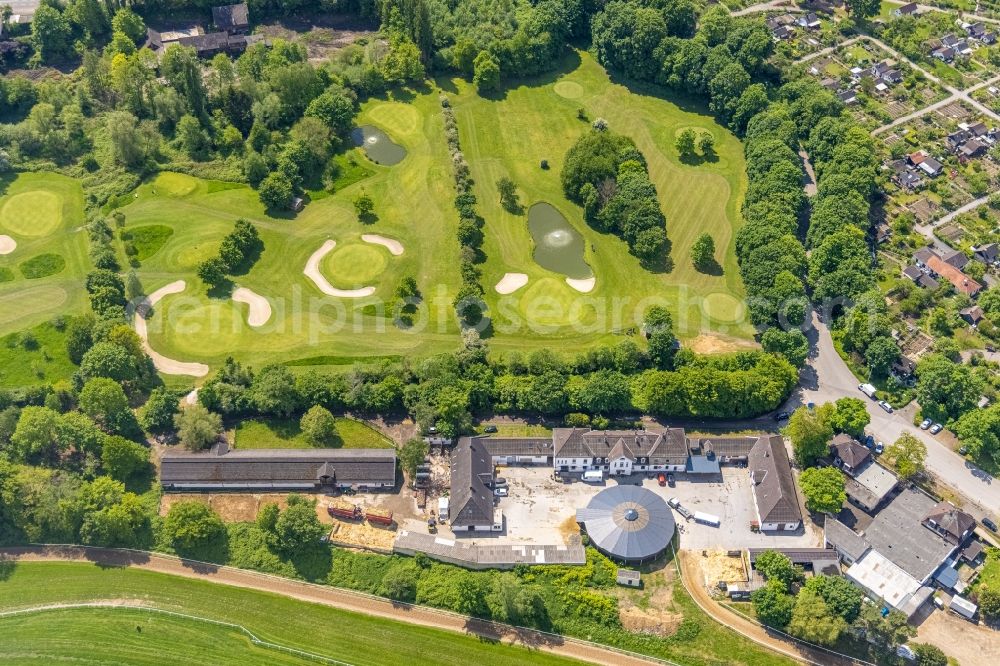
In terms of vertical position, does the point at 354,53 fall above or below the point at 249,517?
above

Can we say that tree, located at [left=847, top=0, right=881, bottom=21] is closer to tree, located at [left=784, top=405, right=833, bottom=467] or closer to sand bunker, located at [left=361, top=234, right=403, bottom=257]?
tree, located at [left=784, top=405, right=833, bottom=467]

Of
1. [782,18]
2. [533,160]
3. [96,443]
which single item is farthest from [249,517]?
[782,18]

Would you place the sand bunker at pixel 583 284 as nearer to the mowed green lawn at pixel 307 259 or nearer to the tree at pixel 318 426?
the mowed green lawn at pixel 307 259

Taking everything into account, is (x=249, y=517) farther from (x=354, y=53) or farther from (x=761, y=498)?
(x=354, y=53)

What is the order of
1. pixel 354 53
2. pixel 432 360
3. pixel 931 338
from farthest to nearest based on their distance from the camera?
pixel 354 53
pixel 931 338
pixel 432 360

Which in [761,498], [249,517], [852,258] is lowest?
[249,517]

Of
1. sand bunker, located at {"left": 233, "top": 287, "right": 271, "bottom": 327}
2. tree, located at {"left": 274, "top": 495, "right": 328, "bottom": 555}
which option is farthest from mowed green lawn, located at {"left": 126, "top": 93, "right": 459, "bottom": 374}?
tree, located at {"left": 274, "top": 495, "right": 328, "bottom": 555}

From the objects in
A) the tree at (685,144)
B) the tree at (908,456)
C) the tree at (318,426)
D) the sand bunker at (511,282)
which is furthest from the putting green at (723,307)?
the tree at (318,426)
